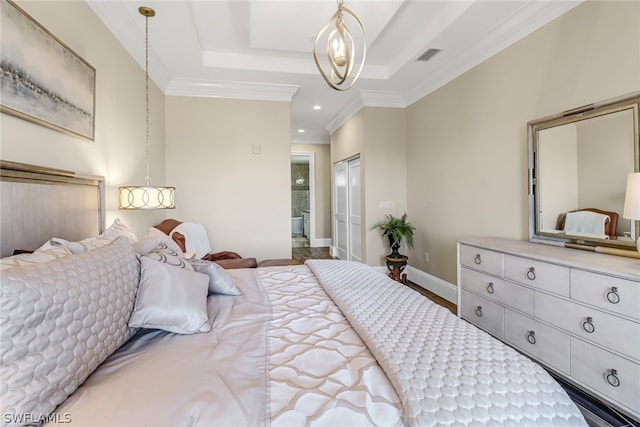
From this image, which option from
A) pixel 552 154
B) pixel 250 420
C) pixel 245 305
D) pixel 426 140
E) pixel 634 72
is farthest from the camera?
pixel 426 140

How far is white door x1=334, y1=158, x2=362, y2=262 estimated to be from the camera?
4.87 m

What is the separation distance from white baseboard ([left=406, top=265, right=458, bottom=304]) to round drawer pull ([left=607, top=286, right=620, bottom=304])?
1.91 meters

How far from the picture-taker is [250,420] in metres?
0.71

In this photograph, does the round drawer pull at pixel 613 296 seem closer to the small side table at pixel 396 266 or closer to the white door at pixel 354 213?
the small side table at pixel 396 266

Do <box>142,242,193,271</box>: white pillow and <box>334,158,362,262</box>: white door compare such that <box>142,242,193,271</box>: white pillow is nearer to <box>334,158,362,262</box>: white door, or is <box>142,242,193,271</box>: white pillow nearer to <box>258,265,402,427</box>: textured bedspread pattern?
<box>258,265,402,427</box>: textured bedspread pattern

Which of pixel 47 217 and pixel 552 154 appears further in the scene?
pixel 552 154

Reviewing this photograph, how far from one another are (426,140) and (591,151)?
199 cm

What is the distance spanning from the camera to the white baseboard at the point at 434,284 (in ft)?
11.2

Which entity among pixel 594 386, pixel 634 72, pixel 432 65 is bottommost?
pixel 594 386

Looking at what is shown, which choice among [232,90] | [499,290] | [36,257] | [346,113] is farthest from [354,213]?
[36,257]

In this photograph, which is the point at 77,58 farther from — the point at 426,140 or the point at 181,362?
the point at 426,140

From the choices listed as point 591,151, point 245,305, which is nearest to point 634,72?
point 591,151

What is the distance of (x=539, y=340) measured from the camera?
1.89 m

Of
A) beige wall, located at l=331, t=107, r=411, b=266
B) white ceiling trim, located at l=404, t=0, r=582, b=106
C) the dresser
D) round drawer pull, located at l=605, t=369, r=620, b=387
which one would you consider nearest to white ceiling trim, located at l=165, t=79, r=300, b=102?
beige wall, located at l=331, t=107, r=411, b=266
